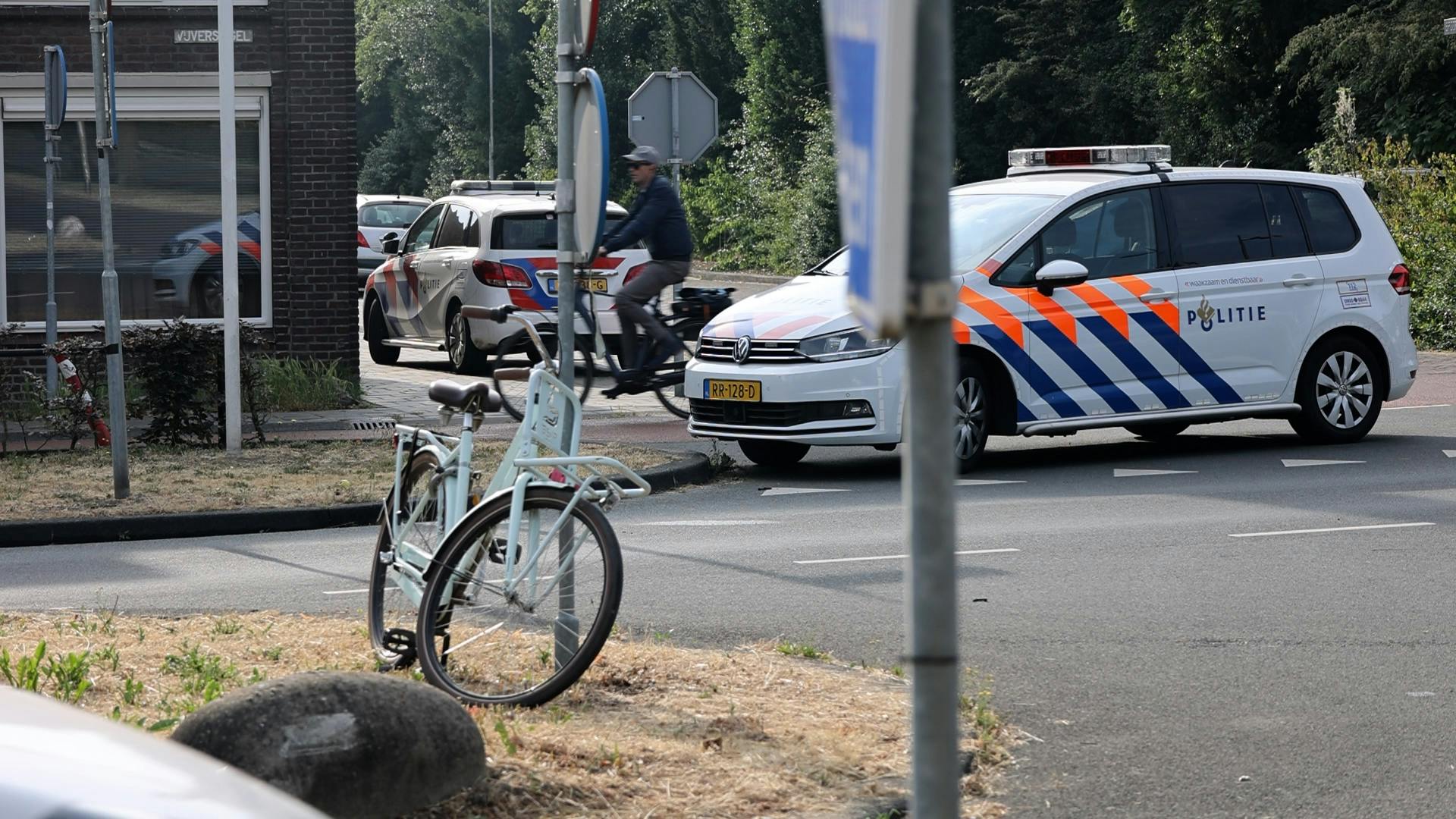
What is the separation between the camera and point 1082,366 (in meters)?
11.6

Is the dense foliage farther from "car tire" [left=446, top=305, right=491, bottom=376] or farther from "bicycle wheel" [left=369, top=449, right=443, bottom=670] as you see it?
"bicycle wheel" [left=369, top=449, right=443, bottom=670]

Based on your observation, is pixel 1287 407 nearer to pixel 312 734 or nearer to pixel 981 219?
pixel 981 219

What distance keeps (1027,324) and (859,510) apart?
1.94 m

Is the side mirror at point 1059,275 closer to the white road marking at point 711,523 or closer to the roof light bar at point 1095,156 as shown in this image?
the roof light bar at point 1095,156

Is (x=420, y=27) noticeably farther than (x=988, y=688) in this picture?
Yes

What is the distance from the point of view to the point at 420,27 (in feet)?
265

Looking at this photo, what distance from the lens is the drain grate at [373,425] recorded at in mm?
14602

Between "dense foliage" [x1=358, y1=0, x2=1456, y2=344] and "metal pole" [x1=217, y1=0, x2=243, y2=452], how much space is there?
14.2 metres

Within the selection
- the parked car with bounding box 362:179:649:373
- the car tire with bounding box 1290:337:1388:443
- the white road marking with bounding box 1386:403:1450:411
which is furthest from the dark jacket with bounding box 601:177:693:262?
the white road marking with bounding box 1386:403:1450:411

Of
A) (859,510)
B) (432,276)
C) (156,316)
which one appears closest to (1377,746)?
(859,510)

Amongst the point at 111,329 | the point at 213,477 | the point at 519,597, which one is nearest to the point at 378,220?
the point at 213,477

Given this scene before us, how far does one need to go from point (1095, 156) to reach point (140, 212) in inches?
343

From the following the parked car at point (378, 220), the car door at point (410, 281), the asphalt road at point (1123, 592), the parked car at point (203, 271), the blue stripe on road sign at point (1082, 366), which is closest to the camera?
the asphalt road at point (1123, 592)

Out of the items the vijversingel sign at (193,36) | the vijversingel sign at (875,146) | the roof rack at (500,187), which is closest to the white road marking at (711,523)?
the vijversingel sign at (875,146)
